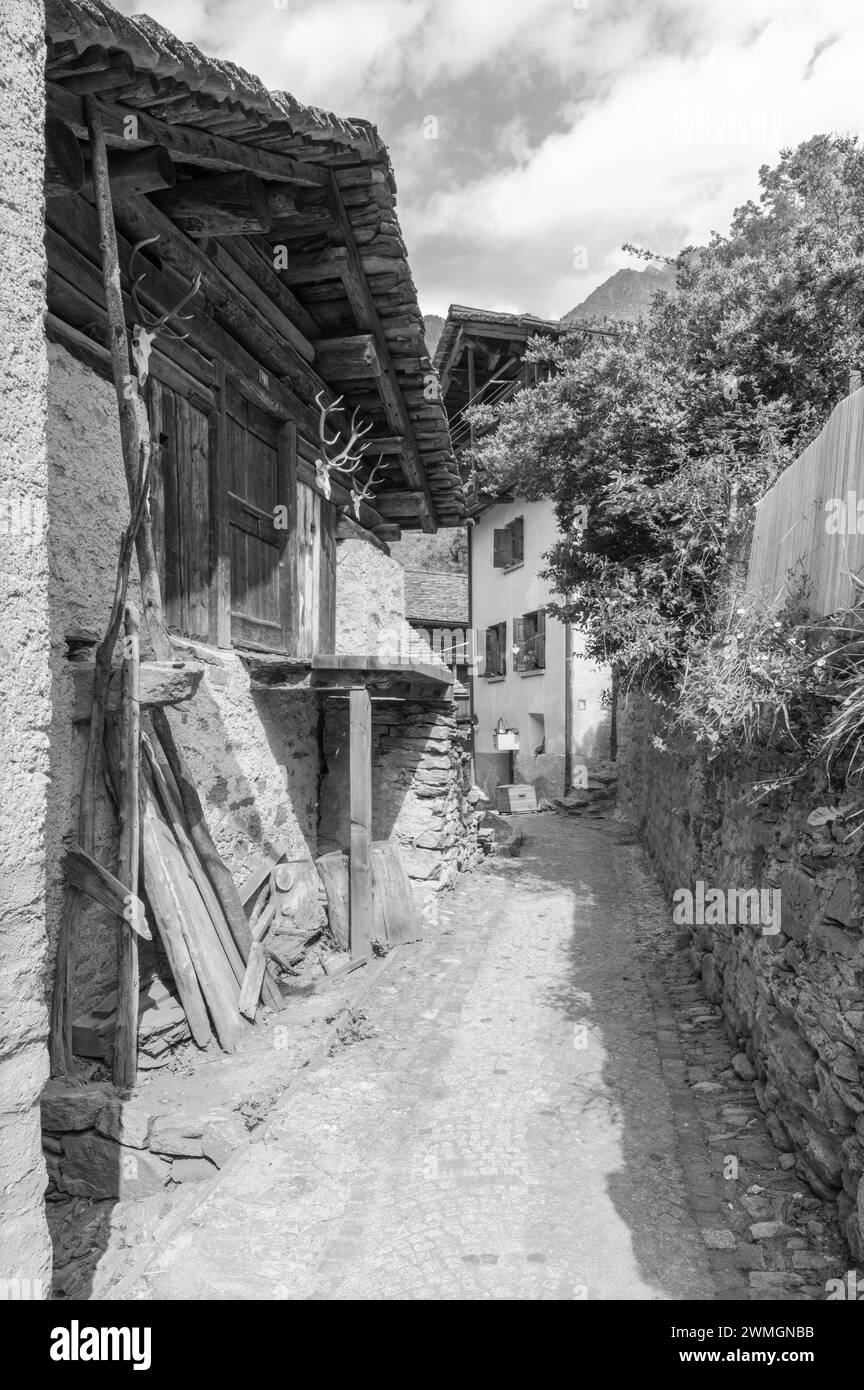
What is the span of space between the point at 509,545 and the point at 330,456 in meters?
12.6

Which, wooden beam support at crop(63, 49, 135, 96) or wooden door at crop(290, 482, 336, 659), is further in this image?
wooden door at crop(290, 482, 336, 659)

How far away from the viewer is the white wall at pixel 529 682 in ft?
55.3

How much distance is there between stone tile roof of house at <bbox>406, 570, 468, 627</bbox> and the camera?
20.5 m

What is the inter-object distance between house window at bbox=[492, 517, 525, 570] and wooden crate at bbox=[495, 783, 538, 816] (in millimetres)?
5434

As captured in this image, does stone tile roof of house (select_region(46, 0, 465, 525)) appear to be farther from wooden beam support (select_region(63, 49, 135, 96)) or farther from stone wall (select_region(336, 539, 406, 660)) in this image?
stone wall (select_region(336, 539, 406, 660))

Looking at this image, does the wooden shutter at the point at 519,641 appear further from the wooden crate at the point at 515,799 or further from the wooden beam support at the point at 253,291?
the wooden beam support at the point at 253,291

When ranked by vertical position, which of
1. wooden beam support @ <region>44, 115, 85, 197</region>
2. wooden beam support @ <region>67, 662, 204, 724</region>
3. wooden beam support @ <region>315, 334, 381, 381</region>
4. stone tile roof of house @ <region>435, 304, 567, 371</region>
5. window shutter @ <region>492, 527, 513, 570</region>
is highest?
stone tile roof of house @ <region>435, 304, 567, 371</region>

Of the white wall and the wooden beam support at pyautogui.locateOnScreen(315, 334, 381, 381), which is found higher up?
the wooden beam support at pyautogui.locateOnScreen(315, 334, 381, 381)

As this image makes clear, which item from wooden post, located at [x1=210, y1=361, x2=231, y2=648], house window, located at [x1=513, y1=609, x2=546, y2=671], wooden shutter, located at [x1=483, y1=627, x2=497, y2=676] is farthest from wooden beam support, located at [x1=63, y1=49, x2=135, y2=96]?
wooden shutter, located at [x1=483, y1=627, x2=497, y2=676]

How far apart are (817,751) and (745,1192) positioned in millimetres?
1977

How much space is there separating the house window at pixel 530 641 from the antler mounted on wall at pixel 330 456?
34.2 ft

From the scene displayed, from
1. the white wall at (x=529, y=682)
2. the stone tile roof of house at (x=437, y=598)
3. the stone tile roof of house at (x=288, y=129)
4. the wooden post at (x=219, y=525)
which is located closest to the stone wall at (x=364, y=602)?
the stone tile roof of house at (x=288, y=129)

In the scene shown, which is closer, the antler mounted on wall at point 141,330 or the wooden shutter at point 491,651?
the antler mounted on wall at point 141,330

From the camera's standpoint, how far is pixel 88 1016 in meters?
4.06
